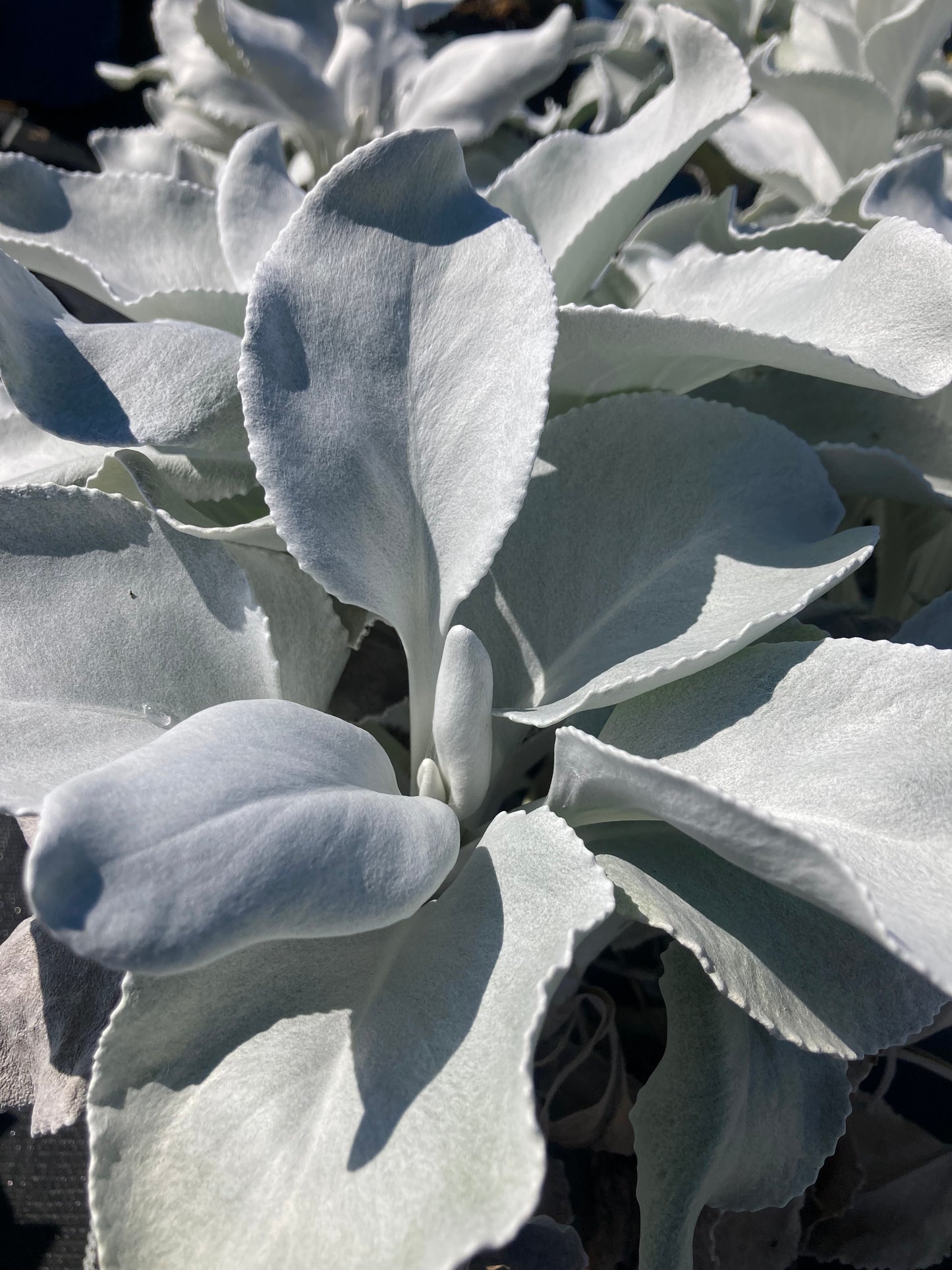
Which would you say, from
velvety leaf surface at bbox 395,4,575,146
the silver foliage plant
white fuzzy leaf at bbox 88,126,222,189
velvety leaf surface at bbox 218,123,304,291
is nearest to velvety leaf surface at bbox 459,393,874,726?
the silver foliage plant

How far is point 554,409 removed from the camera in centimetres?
61

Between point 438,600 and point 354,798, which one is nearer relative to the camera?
point 354,798

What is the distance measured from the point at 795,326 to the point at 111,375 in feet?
1.09

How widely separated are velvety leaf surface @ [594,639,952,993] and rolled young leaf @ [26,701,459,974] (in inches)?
4.0

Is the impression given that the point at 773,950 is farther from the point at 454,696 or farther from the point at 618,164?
the point at 618,164

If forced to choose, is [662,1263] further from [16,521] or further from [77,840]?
[16,521]

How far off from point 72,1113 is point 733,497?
437 mm

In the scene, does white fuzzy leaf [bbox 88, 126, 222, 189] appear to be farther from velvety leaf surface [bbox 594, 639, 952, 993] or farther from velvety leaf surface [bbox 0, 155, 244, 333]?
velvety leaf surface [bbox 594, 639, 952, 993]

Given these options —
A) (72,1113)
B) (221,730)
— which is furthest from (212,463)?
(72,1113)

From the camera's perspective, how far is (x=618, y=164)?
0.64 meters

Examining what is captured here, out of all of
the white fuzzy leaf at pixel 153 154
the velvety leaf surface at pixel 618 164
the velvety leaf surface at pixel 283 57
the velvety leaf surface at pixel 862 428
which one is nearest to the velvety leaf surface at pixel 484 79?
the velvety leaf surface at pixel 283 57

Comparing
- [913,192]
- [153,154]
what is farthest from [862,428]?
[153,154]

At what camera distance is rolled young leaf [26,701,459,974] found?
1.03 ft

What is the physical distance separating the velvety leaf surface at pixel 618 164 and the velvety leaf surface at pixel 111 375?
0.75 ft
